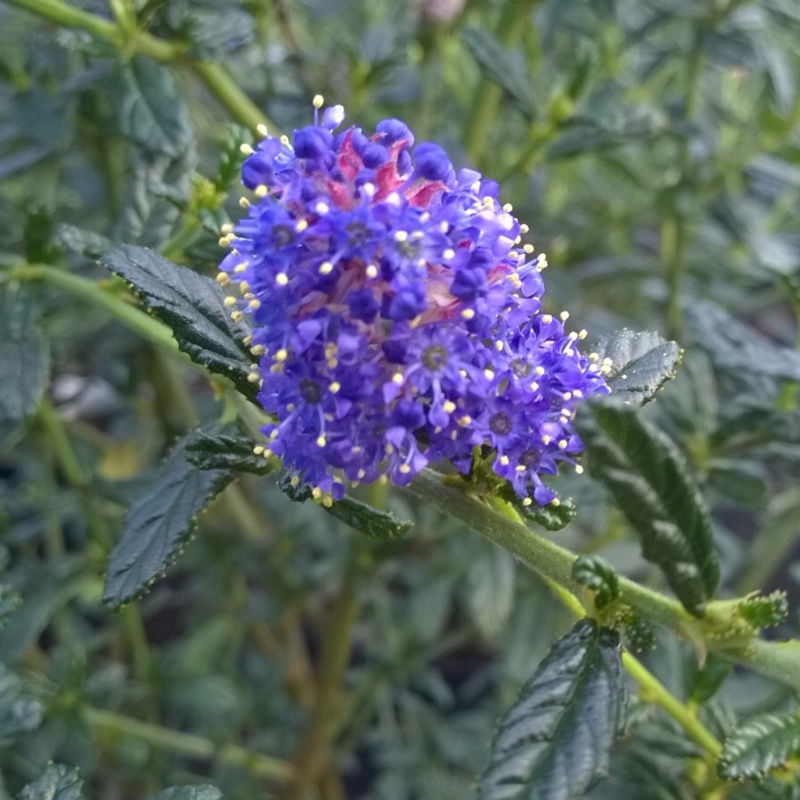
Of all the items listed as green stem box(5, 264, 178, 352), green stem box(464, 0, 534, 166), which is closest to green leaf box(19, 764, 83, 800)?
green stem box(5, 264, 178, 352)

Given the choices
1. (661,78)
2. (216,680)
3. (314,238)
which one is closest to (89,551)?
(216,680)

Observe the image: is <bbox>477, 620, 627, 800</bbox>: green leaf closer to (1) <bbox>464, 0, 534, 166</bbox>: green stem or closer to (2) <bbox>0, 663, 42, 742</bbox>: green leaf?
(2) <bbox>0, 663, 42, 742</bbox>: green leaf

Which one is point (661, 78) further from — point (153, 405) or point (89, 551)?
point (89, 551)

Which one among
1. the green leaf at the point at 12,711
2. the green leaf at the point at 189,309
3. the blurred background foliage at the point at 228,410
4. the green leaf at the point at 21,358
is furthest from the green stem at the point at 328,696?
the green leaf at the point at 189,309

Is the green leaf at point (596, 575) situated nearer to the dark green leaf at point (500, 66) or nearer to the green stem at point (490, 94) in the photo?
the dark green leaf at point (500, 66)

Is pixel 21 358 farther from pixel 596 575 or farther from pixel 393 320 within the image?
pixel 596 575

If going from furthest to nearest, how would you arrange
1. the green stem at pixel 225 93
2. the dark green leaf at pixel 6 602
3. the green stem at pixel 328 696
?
the green stem at pixel 328 696
the green stem at pixel 225 93
the dark green leaf at pixel 6 602
